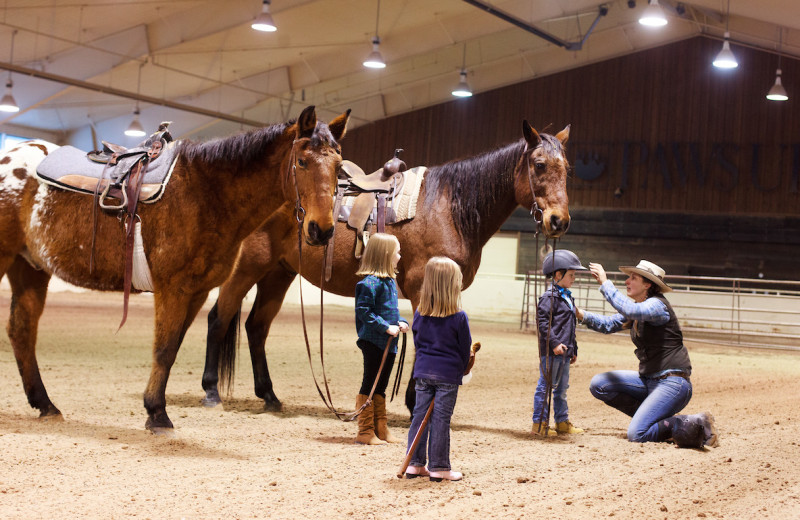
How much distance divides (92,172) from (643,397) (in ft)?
12.0

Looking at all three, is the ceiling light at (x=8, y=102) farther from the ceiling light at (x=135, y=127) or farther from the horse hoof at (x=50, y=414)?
the horse hoof at (x=50, y=414)

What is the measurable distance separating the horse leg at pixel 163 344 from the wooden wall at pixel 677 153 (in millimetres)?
14837

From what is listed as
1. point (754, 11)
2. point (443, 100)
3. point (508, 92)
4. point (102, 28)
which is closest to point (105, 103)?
point (102, 28)

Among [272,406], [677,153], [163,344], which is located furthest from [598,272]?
[677,153]

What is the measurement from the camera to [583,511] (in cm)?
297

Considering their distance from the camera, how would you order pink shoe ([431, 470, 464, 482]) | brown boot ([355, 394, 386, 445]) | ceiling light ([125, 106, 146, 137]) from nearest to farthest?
1. pink shoe ([431, 470, 464, 482])
2. brown boot ([355, 394, 386, 445])
3. ceiling light ([125, 106, 146, 137])

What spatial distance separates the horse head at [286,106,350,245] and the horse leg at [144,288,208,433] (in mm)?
813

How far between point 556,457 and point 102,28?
12458 mm

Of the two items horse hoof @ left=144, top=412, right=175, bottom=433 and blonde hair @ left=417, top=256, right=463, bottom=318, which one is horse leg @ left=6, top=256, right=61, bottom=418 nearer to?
horse hoof @ left=144, top=412, right=175, bottom=433

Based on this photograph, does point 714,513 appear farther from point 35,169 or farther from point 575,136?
point 575,136

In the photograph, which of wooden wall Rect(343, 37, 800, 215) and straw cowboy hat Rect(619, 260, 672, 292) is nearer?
straw cowboy hat Rect(619, 260, 672, 292)

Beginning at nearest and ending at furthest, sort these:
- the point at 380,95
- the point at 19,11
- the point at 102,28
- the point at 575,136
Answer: the point at 19,11 → the point at 102,28 → the point at 575,136 → the point at 380,95

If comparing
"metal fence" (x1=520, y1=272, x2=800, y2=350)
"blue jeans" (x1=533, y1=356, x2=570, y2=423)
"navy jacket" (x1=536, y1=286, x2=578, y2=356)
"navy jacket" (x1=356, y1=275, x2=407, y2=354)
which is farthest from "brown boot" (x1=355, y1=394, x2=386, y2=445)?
"metal fence" (x1=520, y1=272, x2=800, y2=350)

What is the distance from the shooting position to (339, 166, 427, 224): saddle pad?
5.00m
